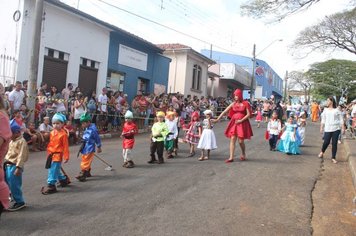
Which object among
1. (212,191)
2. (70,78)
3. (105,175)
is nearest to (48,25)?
(70,78)

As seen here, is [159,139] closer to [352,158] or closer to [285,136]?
[285,136]

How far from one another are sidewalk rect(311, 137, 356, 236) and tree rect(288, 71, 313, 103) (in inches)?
2476

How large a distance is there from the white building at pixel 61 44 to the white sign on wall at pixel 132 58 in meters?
1.35

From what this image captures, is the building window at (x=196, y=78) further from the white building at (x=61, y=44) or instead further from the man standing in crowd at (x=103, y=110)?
the man standing in crowd at (x=103, y=110)

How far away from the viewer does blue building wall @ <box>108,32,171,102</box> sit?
2109 centimetres

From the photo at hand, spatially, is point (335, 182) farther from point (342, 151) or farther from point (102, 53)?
point (102, 53)

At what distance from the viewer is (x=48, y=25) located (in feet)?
54.0

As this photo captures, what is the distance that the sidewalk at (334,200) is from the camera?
6234 mm

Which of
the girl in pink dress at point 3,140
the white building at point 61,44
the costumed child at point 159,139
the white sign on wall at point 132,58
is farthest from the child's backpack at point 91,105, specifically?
the girl in pink dress at point 3,140

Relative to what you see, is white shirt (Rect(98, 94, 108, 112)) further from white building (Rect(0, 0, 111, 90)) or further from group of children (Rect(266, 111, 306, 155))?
group of children (Rect(266, 111, 306, 155))

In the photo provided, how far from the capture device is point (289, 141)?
1312cm

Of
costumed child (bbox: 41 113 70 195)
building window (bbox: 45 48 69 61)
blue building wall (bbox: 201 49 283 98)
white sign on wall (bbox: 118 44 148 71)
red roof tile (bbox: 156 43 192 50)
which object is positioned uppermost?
blue building wall (bbox: 201 49 283 98)

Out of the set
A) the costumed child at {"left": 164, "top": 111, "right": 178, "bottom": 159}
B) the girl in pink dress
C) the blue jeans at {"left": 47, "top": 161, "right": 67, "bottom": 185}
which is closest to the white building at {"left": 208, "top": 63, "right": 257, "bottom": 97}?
the costumed child at {"left": 164, "top": 111, "right": 178, "bottom": 159}

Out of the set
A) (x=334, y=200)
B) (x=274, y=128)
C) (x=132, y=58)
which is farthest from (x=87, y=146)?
(x=132, y=58)
